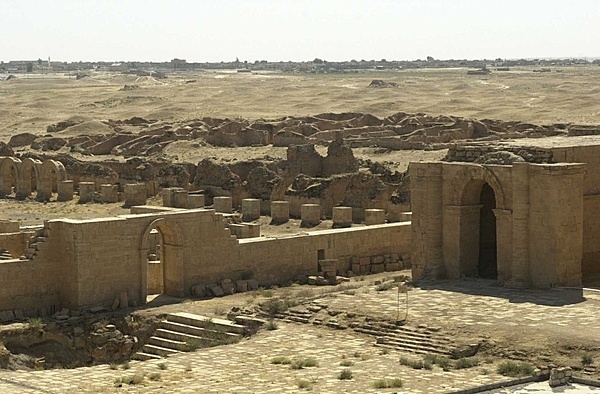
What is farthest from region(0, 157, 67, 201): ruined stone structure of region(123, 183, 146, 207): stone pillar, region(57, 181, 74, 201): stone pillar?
region(123, 183, 146, 207): stone pillar

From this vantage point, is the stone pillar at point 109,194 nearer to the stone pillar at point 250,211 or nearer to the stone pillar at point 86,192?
the stone pillar at point 86,192

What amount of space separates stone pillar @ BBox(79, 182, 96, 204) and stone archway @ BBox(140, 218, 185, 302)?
750 inches

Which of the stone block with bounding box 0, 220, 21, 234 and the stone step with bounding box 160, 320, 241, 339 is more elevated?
the stone block with bounding box 0, 220, 21, 234

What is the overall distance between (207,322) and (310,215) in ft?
41.5

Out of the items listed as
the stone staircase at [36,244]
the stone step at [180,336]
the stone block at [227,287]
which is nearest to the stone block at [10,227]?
the stone staircase at [36,244]

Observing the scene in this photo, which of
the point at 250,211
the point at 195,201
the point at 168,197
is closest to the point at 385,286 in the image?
the point at 250,211

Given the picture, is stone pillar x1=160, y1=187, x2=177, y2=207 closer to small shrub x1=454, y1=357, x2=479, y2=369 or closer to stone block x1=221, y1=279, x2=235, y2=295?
stone block x1=221, y1=279, x2=235, y2=295

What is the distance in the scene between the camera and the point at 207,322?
21.3m

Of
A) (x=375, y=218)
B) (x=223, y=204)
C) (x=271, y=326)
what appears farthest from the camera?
(x=223, y=204)

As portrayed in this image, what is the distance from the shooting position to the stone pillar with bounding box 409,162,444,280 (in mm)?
24406

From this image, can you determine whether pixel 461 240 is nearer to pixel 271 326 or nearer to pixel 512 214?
pixel 512 214

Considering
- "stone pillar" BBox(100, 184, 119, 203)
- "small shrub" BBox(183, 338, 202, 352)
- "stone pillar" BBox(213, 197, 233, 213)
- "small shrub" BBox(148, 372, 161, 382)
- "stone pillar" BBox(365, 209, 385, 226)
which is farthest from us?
"stone pillar" BBox(100, 184, 119, 203)

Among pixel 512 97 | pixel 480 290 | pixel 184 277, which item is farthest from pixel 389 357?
pixel 512 97

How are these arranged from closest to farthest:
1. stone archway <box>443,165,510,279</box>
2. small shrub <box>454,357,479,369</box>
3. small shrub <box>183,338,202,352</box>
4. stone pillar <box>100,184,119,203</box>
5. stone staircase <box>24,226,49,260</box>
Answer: small shrub <box>454,357,479,369</box>, small shrub <box>183,338,202,352</box>, stone staircase <box>24,226,49,260</box>, stone archway <box>443,165,510,279</box>, stone pillar <box>100,184,119,203</box>
